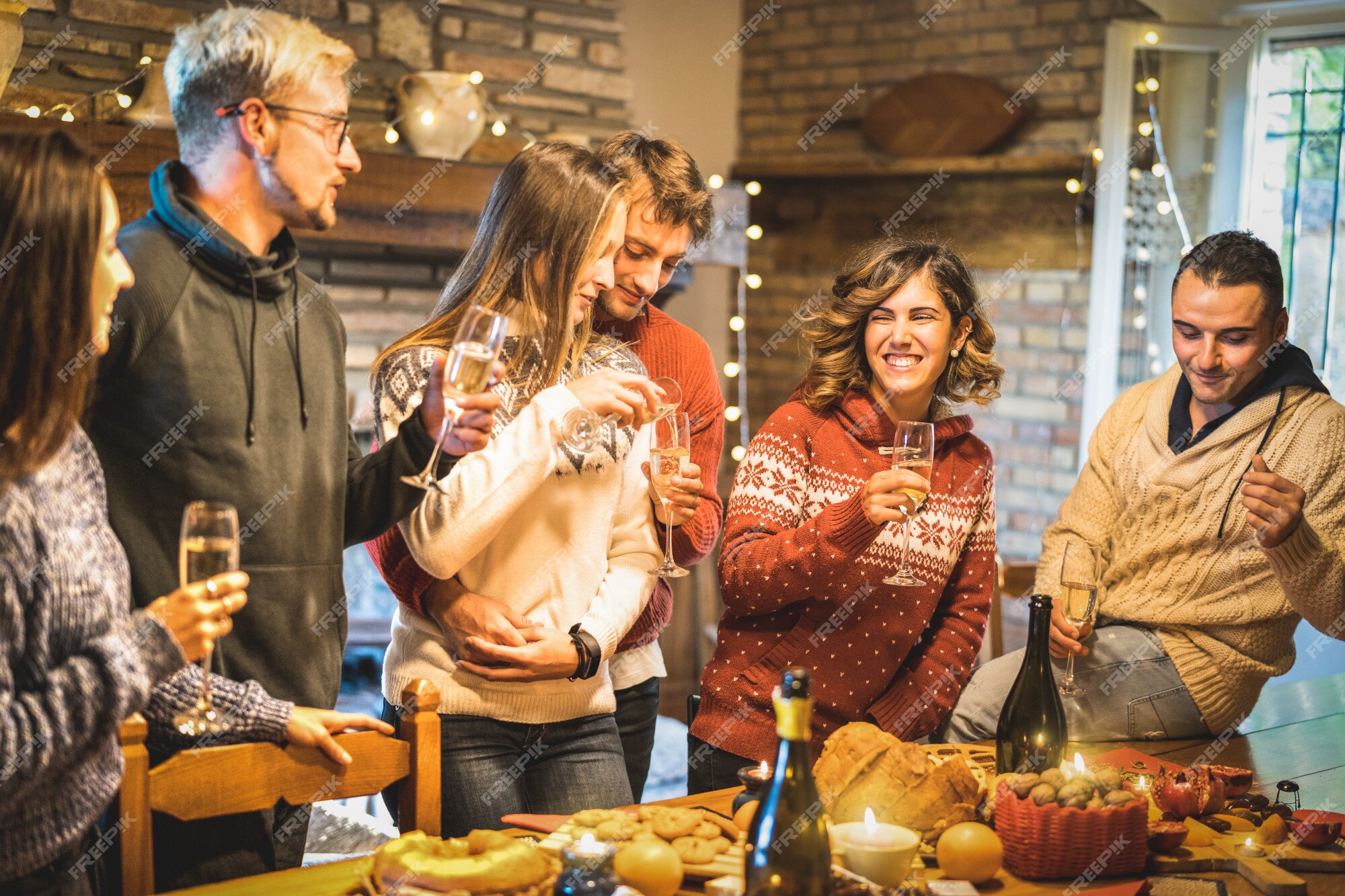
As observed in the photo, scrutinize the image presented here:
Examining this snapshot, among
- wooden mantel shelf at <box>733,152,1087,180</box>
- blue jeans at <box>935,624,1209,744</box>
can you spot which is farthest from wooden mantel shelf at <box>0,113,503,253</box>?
blue jeans at <box>935,624,1209,744</box>

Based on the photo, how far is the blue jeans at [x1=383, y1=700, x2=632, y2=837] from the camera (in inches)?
65.6

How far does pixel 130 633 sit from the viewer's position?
1.15m

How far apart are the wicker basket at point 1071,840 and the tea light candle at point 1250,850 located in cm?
15

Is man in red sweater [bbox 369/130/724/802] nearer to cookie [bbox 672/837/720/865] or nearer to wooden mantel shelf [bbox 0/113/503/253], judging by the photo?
cookie [bbox 672/837/720/865]

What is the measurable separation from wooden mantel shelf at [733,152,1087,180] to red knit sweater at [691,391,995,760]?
2.89m

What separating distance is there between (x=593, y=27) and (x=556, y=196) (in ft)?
10.1

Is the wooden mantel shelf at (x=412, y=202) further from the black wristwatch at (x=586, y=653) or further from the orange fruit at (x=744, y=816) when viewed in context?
the orange fruit at (x=744, y=816)

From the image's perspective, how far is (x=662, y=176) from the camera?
2016 millimetres

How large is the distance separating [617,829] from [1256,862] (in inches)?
30.4

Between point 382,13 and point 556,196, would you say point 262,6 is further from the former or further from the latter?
point 556,196

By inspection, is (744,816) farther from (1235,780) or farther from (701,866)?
(1235,780)

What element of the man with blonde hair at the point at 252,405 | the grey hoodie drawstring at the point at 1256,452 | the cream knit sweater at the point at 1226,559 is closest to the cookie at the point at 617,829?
the man with blonde hair at the point at 252,405

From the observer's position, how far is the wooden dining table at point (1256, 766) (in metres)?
1.30

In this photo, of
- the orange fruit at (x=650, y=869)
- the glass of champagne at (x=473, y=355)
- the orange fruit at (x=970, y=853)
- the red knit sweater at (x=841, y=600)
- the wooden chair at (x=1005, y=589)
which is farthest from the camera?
the wooden chair at (x=1005, y=589)
